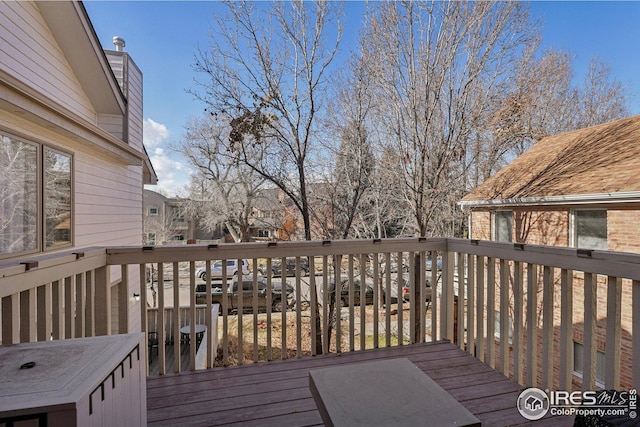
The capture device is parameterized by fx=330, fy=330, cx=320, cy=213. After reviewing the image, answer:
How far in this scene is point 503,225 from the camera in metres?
7.73

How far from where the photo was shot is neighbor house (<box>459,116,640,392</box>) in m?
5.11

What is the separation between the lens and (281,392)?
2059 millimetres

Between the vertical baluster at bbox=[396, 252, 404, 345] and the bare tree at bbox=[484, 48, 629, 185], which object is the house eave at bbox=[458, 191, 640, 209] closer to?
the bare tree at bbox=[484, 48, 629, 185]

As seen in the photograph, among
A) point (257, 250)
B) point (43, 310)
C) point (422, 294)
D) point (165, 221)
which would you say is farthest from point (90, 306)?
point (165, 221)

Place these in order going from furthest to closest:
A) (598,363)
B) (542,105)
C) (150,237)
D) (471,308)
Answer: (150,237) → (542,105) → (598,363) → (471,308)

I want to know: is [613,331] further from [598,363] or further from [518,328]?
[598,363]

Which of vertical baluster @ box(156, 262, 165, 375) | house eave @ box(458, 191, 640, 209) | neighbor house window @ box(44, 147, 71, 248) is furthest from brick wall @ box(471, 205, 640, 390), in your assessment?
neighbor house window @ box(44, 147, 71, 248)

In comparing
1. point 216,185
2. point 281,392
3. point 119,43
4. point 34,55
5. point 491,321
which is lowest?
point 281,392

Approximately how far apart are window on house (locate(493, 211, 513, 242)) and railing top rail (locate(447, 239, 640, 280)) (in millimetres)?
5895

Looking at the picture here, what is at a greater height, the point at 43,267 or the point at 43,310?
the point at 43,267

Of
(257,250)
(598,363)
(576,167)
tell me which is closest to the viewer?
(257,250)

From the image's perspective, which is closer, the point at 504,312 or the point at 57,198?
the point at 504,312

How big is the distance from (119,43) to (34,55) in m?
3.25

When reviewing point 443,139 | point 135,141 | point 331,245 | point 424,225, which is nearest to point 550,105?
point 443,139
